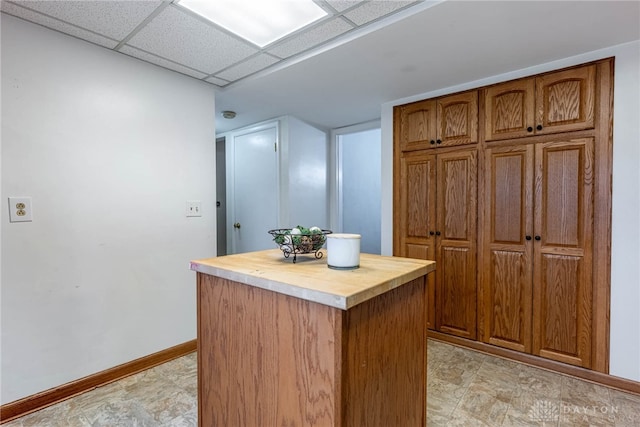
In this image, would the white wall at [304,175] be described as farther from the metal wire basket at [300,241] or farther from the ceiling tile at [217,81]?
the metal wire basket at [300,241]

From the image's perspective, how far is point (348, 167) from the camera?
4.70 m

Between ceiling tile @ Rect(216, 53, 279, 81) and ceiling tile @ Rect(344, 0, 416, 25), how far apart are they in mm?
688

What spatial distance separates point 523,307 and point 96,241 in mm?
2920

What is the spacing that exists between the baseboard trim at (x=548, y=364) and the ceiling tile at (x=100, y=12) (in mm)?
2978

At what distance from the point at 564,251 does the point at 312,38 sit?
2129 mm

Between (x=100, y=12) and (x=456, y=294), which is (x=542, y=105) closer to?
(x=456, y=294)

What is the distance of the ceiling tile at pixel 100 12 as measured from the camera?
1.56m

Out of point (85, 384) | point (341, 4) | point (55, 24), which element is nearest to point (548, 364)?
point (341, 4)

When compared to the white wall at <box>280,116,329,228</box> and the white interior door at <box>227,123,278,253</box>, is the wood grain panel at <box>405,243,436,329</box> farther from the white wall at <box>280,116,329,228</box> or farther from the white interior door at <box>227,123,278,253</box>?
the white interior door at <box>227,123,278,253</box>

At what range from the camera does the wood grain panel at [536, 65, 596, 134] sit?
6.51 ft

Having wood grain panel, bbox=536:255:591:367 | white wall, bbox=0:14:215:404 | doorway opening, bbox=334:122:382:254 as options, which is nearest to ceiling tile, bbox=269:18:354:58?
white wall, bbox=0:14:215:404

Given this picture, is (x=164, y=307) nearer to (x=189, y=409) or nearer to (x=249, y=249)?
(x=189, y=409)

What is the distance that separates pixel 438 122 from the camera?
2.60m

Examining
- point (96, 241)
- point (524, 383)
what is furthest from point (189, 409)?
point (524, 383)
